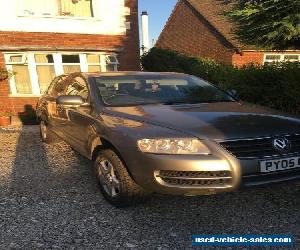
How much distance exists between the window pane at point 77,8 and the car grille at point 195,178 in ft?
38.5

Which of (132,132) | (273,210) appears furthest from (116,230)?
(273,210)

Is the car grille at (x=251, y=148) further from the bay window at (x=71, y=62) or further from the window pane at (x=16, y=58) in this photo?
the window pane at (x=16, y=58)

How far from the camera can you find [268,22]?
28.6 ft

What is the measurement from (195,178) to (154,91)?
72.5 inches

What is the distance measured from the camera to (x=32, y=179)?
17.5 feet

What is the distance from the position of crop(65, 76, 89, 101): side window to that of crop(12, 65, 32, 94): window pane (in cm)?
788

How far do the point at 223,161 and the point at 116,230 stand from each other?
1.26 metres

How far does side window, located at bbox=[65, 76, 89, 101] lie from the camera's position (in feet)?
16.5

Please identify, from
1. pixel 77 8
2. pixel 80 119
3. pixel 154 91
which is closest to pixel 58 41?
pixel 77 8

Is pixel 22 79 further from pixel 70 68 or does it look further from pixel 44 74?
pixel 70 68

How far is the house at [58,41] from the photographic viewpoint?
42.3ft

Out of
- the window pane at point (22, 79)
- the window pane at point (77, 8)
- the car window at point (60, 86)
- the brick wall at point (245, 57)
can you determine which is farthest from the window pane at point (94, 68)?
the brick wall at point (245, 57)

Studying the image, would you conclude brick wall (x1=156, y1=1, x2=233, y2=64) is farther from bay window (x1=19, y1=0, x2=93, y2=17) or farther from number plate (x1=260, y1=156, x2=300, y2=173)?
number plate (x1=260, y1=156, x2=300, y2=173)

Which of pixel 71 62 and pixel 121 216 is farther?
pixel 71 62
